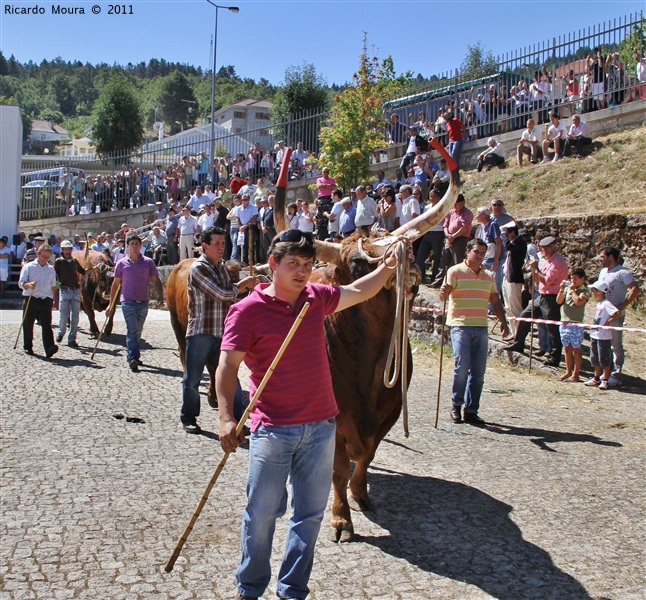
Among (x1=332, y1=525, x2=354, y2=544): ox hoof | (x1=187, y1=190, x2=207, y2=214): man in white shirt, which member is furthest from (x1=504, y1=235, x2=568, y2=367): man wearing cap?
(x1=187, y1=190, x2=207, y2=214): man in white shirt

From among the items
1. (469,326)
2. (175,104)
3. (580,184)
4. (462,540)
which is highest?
(175,104)

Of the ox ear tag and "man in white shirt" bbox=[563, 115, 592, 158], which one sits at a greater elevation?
"man in white shirt" bbox=[563, 115, 592, 158]

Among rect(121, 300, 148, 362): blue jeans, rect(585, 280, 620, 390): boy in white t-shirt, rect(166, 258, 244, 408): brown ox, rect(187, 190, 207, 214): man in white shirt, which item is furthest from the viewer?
rect(187, 190, 207, 214): man in white shirt

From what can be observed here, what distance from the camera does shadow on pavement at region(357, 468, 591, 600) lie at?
436 centimetres

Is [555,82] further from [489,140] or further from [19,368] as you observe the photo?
[19,368]

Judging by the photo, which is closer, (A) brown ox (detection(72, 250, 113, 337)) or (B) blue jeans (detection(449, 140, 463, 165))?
(A) brown ox (detection(72, 250, 113, 337))

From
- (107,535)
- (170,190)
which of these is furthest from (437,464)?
(170,190)

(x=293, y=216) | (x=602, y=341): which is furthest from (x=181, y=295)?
(x=293, y=216)

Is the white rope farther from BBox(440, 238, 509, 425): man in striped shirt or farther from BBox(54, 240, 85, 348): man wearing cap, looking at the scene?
BBox(54, 240, 85, 348): man wearing cap

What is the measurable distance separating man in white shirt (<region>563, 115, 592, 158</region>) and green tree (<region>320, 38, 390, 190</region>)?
4.87m

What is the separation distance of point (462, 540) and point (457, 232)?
8.13m

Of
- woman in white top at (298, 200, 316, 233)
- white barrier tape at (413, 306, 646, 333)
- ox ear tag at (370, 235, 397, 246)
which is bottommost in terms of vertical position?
white barrier tape at (413, 306, 646, 333)

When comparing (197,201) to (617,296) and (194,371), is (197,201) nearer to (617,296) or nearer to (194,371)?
(617,296)

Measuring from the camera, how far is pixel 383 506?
18.4 ft
